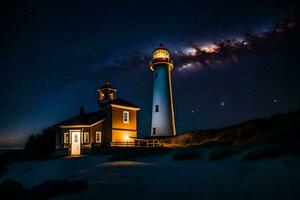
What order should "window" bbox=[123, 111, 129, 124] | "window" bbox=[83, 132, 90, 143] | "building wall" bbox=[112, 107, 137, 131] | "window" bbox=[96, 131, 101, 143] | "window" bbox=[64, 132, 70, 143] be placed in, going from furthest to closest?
"window" bbox=[123, 111, 129, 124], "building wall" bbox=[112, 107, 137, 131], "window" bbox=[64, 132, 70, 143], "window" bbox=[96, 131, 101, 143], "window" bbox=[83, 132, 90, 143]

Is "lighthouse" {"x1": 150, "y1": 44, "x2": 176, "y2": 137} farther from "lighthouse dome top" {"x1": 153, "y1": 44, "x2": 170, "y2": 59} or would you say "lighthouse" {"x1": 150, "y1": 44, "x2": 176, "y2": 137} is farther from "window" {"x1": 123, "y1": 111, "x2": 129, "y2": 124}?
"window" {"x1": 123, "y1": 111, "x2": 129, "y2": 124}

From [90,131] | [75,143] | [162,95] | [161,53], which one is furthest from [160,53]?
[75,143]

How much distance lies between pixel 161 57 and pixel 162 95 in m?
5.38

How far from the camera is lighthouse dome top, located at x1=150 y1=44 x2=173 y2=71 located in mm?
35469

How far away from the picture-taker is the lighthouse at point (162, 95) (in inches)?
1335

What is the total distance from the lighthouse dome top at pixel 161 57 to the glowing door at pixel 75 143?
14415 mm

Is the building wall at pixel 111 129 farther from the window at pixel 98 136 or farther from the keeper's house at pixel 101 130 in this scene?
the window at pixel 98 136

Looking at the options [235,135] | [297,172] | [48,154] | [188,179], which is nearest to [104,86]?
[48,154]

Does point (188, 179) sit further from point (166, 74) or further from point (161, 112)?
point (166, 74)

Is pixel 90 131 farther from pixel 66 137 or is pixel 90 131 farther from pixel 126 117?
pixel 126 117

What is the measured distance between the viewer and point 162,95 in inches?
1366

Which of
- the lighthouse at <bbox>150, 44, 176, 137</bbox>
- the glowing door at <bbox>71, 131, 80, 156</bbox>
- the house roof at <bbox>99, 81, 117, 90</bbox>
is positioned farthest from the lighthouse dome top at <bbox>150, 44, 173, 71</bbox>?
the glowing door at <bbox>71, 131, 80, 156</bbox>

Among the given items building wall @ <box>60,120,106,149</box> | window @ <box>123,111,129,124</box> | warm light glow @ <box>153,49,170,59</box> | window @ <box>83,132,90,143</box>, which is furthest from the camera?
warm light glow @ <box>153,49,170,59</box>

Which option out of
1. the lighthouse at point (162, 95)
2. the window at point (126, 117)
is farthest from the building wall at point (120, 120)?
the lighthouse at point (162, 95)
